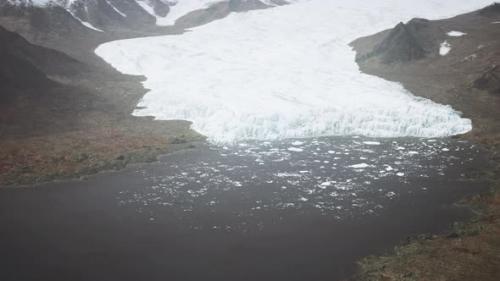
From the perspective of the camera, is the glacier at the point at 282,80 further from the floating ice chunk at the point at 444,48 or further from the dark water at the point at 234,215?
the floating ice chunk at the point at 444,48

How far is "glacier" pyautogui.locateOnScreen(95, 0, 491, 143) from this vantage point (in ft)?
130

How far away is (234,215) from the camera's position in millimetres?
23016

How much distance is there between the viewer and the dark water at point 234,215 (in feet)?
60.3

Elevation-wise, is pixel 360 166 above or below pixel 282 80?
below

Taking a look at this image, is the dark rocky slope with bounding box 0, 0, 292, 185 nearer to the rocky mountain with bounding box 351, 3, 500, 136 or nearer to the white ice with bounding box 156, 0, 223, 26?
the rocky mountain with bounding box 351, 3, 500, 136

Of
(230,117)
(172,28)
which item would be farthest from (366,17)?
(230,117)

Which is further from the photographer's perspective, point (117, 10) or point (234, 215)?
point (117, 10)

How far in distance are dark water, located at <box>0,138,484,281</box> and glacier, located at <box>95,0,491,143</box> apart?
6734mm

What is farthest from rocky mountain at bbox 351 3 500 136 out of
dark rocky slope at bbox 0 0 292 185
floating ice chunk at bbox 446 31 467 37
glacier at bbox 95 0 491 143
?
dark rocky slope at bbox 0 0 292 185

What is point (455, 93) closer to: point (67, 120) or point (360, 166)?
point (360, 166)

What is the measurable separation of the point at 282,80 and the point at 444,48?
25.8 metres

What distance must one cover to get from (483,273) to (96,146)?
1083 inches

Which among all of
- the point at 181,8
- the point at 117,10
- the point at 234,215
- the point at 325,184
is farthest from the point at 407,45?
the point at 181,8

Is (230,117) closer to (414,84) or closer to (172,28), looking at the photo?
(414,84)
